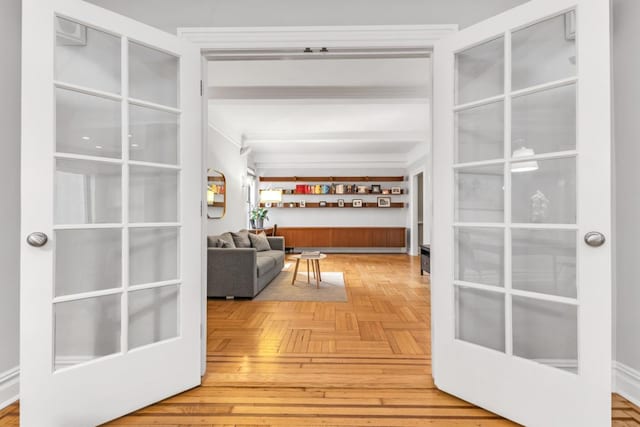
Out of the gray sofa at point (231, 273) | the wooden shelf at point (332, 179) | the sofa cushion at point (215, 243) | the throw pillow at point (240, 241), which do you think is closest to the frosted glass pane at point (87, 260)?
the gray sofa at point (231, 273)

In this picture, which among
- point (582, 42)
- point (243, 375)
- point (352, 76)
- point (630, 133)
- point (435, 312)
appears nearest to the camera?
point (582, 42)

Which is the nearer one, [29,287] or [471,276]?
[29,287]

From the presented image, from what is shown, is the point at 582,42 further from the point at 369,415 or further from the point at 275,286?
the point at 275,286

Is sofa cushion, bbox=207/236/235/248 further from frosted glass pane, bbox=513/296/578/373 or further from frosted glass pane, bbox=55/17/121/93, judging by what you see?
frosted glass pane, bbox=513/296/578/373

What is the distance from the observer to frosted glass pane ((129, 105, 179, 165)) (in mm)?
1679

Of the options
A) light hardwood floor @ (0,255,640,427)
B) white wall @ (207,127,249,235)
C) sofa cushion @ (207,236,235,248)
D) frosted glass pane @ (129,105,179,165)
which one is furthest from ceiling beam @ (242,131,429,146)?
frosted glass pane @ (129,105,179,165)

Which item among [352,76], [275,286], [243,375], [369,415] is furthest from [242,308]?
[352,76]

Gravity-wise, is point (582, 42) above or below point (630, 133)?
above

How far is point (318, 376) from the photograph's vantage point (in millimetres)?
1983

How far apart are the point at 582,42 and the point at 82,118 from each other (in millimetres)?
2256

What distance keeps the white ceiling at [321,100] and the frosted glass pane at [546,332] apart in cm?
273

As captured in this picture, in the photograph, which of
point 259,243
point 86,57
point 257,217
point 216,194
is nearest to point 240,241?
point 259,243

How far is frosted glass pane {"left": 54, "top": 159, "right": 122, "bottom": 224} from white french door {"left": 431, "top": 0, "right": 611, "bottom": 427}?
5.52 ft

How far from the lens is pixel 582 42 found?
1373 millimetres
